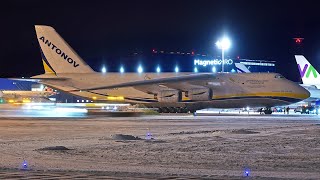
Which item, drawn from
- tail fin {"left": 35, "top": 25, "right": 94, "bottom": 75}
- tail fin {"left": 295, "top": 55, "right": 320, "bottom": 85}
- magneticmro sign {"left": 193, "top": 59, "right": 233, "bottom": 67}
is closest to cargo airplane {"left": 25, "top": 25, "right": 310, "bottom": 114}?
tail fin {"left": 35, "top": 25, "right": 94, "bottom": 75}

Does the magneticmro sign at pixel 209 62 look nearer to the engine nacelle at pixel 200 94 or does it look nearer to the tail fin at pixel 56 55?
the tail fin at pixel 56 55

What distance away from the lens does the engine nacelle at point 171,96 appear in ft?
199

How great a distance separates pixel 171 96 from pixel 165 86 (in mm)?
1311

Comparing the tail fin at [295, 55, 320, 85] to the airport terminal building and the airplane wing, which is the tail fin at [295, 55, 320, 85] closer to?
the airplane wing

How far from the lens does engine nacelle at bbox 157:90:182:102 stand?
60.7 m

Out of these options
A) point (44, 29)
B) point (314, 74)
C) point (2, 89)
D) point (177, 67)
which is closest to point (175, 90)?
point (44, 29)

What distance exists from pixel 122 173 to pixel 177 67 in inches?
6561

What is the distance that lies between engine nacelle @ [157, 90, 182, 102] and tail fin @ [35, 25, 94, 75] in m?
8.83

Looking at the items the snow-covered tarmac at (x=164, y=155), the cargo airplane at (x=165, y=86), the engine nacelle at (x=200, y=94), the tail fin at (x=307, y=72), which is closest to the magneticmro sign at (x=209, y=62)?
the tail fin at (x=307, y=72)

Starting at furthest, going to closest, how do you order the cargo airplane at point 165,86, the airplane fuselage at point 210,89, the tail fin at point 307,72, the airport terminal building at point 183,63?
the airport terminal building at point 183,63 → the tail fin at point 307,72 → the cargo airplane at point 165,86 → the airplane fuselage at point 210,89

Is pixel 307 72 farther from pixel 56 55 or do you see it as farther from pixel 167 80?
pixel 56 55

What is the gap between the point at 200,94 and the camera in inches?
2361

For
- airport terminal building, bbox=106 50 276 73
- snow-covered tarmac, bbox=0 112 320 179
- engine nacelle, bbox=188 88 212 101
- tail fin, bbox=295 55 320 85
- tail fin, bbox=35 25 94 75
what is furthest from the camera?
airport terminal building, bbox=106 50 276 73

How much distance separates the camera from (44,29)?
2549 inches
